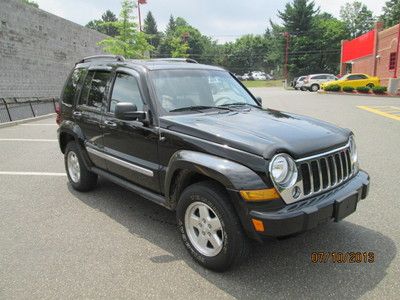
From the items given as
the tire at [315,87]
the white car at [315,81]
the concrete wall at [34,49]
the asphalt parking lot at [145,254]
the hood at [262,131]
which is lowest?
the tire at [315,87]

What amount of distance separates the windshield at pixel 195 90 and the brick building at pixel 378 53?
2780 cm

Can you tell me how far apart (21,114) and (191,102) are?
13662 millimetres

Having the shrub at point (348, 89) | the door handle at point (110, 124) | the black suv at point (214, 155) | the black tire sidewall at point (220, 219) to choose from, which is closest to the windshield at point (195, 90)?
the black suv at point (214, 155)

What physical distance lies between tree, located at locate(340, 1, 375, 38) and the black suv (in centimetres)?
10013

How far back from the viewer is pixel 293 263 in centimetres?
354

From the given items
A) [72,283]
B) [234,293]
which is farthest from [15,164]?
[234,293]

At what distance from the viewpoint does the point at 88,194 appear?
566 centimetres

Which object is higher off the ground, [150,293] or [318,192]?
[318,192]

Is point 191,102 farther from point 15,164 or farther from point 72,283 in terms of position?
point 15,164

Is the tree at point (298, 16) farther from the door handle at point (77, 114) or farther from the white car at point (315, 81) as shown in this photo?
the door handle at point (77, 114)

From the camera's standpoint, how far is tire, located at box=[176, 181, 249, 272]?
3143mm

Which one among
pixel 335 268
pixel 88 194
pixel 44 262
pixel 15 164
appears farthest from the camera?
pixel 15 164

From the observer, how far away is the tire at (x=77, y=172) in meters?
5.54

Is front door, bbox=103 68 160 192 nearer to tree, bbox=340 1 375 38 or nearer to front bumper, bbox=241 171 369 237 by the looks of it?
front bumper, bbox=241 171 369 237
